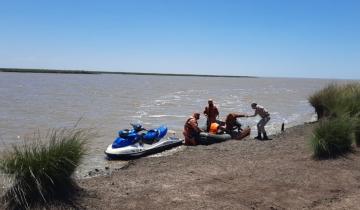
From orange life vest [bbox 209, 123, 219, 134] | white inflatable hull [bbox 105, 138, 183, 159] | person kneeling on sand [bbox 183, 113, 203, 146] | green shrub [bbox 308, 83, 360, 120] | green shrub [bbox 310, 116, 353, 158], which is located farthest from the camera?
orange life vest [bbox 209, 123, 219, 134]

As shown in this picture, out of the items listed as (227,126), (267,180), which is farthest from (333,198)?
(227,126)

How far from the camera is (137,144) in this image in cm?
1355

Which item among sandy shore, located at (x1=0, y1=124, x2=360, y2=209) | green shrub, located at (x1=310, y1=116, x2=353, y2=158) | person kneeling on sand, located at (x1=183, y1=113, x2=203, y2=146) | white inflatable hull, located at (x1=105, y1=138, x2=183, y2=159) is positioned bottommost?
white inflatable hull, located at (x1=105, y1=138, x2=183, y2=159)

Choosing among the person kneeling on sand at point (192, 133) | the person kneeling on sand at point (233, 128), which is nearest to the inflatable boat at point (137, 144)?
the person kneeling on sand at point (192, 133)

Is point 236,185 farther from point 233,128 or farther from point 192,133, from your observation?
point 233,128

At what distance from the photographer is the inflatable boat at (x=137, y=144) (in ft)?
42.7

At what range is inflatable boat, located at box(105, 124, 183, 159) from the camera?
1301 cm

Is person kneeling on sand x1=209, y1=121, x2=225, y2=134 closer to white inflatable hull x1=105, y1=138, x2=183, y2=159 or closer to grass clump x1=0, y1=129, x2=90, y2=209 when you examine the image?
white inflatable hull x1=105, y1=138, x2=183, y2=159

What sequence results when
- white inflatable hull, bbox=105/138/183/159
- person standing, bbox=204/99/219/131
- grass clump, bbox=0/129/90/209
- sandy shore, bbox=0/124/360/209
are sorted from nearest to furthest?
grass clump, bbox=0/129/90/209 → sandy shore, bbox=0/124/360/209 → white inflatable hull, bbox=105/138/183/159 → person standing, bbox=204/99/219/131

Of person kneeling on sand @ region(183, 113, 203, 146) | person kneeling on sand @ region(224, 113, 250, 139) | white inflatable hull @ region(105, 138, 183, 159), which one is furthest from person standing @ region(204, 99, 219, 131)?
white inflatable hull @ region(105, 138, 183, 159)

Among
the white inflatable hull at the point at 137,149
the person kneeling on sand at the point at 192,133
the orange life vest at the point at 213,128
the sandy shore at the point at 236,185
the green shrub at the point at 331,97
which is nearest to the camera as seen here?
the sandy shore at the point at 236,185

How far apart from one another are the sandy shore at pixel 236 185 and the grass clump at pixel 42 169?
0.37 metres

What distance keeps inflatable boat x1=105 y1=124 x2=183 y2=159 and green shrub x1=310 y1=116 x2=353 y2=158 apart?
5.58 meters

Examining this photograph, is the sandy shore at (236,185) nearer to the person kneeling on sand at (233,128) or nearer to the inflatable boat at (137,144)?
the inflatable boat at (137,144)
